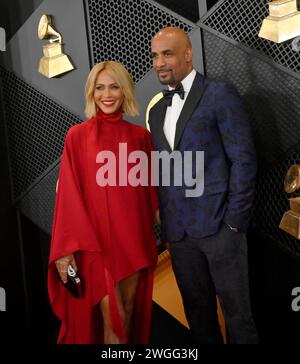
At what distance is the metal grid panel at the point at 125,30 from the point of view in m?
3.68

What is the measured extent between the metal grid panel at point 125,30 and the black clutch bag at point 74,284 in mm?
1138

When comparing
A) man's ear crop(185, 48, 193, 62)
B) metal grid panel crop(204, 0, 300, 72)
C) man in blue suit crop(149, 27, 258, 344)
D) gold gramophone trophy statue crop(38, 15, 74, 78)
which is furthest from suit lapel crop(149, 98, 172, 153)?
gold gramophone trophy statue crop(38, 15, 74, 78)

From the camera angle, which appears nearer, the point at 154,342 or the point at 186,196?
the point at 186,196

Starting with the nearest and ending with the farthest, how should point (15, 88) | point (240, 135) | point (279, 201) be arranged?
1. point (240, 135)
2. point (279, 201)
3. point (15, 88)

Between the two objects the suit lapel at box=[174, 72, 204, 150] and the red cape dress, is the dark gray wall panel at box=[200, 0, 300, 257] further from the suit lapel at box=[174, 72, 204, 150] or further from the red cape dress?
the red cape dress

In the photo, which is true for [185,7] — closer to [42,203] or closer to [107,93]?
[107,93]

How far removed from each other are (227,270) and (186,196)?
0.40m

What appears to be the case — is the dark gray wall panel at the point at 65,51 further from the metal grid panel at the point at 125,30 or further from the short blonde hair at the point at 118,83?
the short blonde hair at the point at 118,83

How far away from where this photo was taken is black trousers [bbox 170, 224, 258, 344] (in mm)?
3201

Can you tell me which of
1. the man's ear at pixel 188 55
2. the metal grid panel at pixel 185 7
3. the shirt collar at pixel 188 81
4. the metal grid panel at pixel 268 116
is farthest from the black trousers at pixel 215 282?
the metal grid panel at pixel 185 7

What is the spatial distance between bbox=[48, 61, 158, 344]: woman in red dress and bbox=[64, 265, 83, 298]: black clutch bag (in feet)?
0.07

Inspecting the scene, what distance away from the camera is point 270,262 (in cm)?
365

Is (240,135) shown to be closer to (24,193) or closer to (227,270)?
(227,270)
